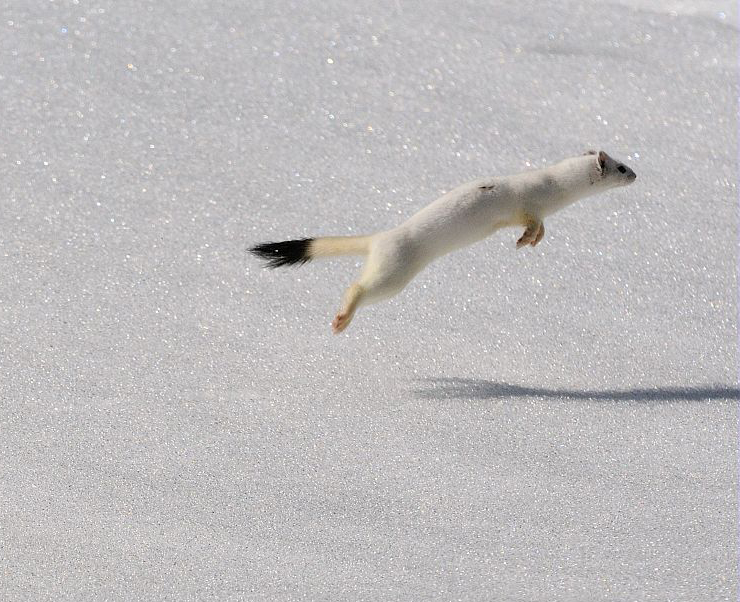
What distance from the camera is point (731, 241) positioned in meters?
2.97

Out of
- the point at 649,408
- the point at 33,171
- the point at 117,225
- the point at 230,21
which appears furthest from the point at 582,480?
the point at 230,21

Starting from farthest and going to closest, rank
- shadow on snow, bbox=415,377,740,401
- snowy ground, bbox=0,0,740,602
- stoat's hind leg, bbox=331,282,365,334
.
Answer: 1. shadow on snow, bbox=415,377,740,401
2. stoat's hind leg, bbox=331,282,365,334
3. snowy ground, bbox=0,0,740,602

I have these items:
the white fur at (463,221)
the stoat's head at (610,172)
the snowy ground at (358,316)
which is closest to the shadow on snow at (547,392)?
the snowy ground at (358,316)

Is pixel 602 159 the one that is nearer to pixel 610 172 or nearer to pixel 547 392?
pixel 610 172

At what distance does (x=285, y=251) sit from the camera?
7.27 ft

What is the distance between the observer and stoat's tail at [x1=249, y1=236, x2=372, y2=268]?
2219 mm

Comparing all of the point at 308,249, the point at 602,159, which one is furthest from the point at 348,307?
the point at 602,159

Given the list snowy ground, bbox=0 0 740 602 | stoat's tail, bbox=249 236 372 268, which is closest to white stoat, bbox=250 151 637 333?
stoat's tail, bbox=249 236 372 268

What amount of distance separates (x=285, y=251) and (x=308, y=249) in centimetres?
4

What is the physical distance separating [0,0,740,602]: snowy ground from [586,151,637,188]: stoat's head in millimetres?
348

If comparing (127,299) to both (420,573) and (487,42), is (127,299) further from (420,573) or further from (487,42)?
(487,42)

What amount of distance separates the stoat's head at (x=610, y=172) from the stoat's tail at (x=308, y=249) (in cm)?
48

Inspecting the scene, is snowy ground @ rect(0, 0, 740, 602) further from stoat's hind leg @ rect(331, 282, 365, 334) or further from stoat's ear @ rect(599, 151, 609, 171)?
stoat's ear @ rect(599, 151, 609, 171)

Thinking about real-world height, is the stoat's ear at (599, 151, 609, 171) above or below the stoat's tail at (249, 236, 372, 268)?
above
